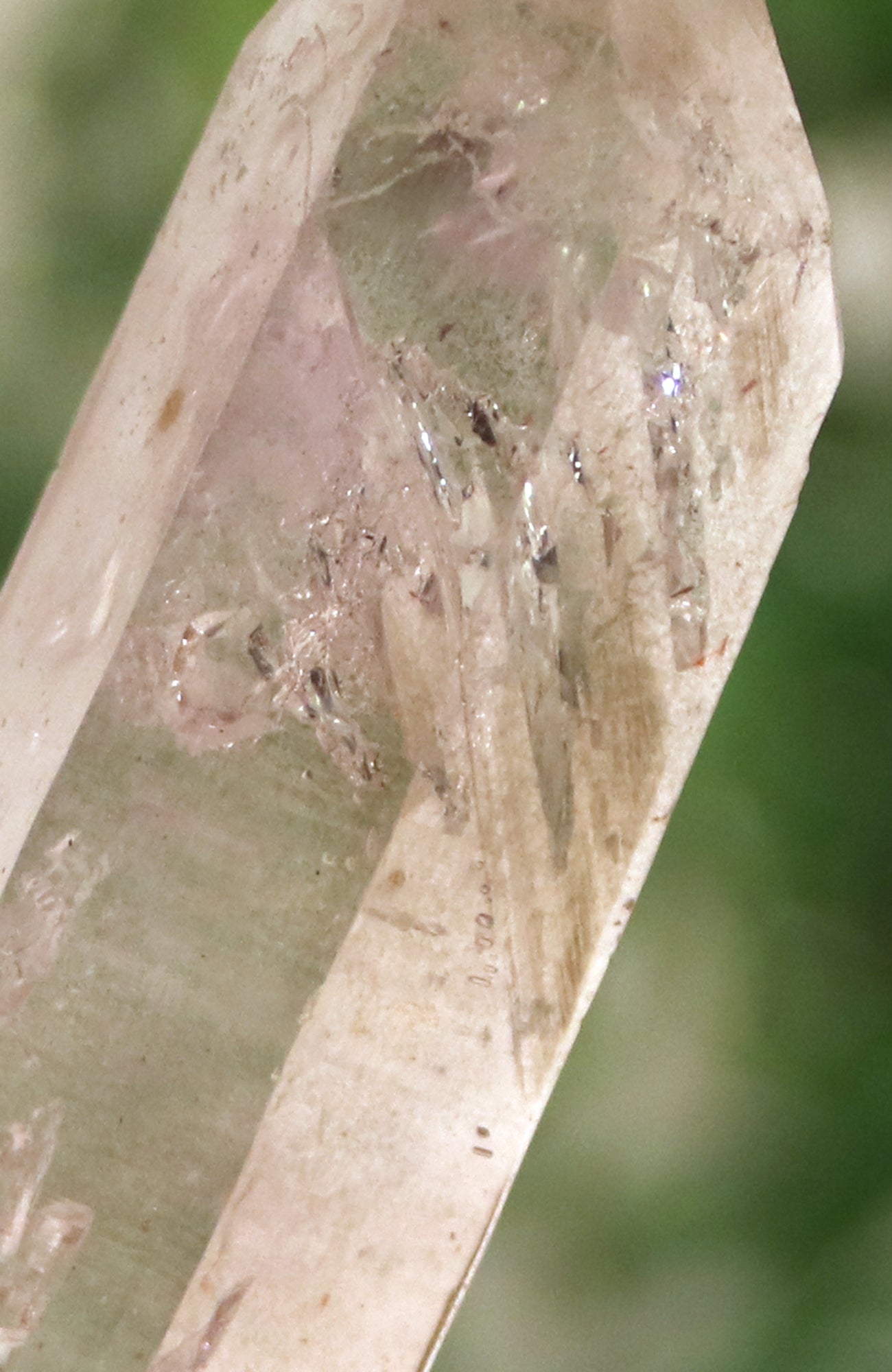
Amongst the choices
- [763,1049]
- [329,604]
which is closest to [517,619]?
[329,604]

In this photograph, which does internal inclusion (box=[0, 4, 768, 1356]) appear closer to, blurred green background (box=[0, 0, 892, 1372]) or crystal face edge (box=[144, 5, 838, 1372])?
crystal face edge (box=[144, 5, 838, 1372])

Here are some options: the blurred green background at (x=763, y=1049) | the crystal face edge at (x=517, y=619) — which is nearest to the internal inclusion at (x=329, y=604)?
the crystal face edge at (x=517, y=619)

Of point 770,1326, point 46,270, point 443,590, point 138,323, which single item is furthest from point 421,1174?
point 46,270

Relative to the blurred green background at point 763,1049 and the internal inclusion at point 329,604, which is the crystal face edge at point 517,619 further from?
the blurred green background at point 763,1049

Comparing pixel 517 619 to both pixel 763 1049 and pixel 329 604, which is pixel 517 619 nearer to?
pixel 329 604

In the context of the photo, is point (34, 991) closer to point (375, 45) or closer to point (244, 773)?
point (244, 773)
